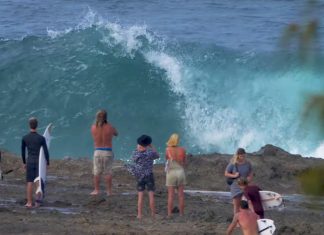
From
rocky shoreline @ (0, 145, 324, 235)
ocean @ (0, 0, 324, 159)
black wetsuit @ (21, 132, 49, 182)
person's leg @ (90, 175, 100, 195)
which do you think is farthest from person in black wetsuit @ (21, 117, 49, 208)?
ocean @ (0, 0, 324, 159)

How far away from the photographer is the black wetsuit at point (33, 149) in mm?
12742

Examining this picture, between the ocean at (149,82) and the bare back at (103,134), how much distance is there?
8.80 metres

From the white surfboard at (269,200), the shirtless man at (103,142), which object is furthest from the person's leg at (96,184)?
the white surfboard at (269,200)

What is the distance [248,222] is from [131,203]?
12.4 ft

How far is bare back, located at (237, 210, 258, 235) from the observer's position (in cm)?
1036

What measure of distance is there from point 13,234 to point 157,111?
1465cm

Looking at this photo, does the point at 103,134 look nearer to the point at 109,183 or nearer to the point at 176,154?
the point at 109,183

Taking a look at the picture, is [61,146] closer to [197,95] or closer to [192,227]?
[197,95]

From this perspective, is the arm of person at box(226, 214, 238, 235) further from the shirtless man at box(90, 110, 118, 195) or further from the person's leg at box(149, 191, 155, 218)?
the shirtless man at box(90, 110, 118, 195)

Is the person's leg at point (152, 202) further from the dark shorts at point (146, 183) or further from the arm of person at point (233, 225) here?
the arm of person at point (233, 225)

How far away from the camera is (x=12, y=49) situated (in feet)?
92.9

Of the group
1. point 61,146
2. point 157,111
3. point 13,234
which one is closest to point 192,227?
point 13,234

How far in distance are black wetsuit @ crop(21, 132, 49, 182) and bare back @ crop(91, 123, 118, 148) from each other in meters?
0.91

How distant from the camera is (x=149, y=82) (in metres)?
26.9
